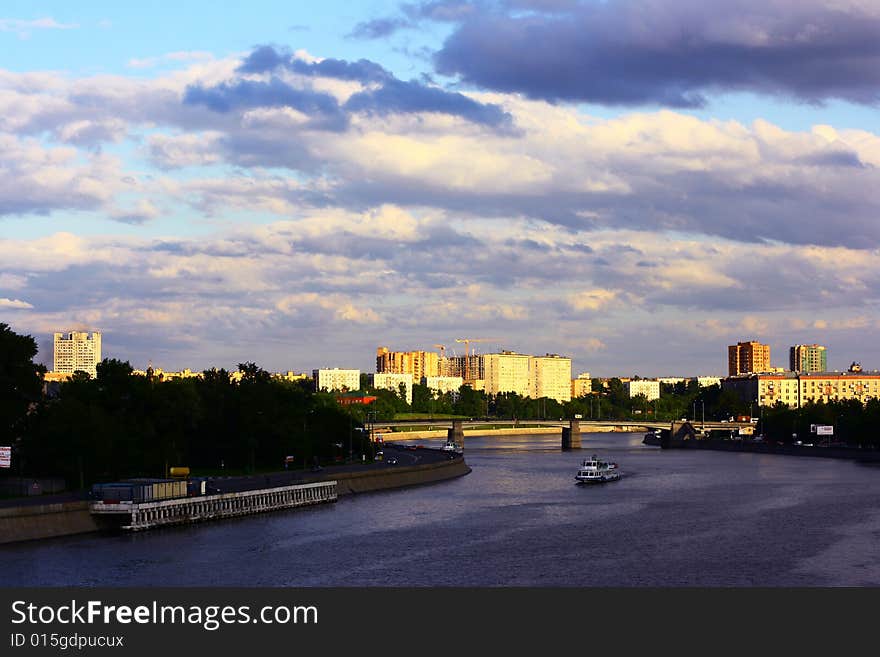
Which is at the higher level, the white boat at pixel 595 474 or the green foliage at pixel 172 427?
the green foliage at pixel 172 427

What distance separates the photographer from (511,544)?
209 feet

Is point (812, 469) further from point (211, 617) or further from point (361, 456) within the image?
point (211, 617)

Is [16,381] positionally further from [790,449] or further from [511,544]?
[790,449]

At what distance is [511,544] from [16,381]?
109ft

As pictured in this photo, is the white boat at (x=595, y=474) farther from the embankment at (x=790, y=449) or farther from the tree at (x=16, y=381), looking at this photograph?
the tree at (x=16, y=381)

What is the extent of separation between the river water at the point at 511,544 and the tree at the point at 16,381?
46.3ft

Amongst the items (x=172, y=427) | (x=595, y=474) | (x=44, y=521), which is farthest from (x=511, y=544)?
(x=595, y=474)

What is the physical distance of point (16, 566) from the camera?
52.2m

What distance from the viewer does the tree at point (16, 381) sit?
7631 cm

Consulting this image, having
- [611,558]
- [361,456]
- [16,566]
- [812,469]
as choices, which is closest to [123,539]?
[16,566]

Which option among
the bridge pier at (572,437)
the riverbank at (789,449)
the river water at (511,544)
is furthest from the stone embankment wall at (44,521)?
the bridge pier at (572,437)

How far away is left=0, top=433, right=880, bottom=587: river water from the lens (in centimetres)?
5238

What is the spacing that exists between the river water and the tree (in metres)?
14.1

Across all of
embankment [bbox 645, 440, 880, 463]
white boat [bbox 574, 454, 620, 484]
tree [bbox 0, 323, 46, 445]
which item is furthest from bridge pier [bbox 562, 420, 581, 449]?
tree [bbox 0, 323, 46, 445]
